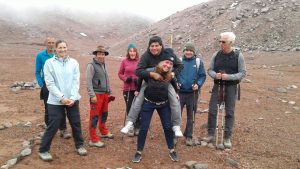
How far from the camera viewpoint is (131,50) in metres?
8.36

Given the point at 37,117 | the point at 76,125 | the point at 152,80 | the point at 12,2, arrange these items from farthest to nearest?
the point at 12,2, the point at 37,117, the point at 76,125, the point at 152,80

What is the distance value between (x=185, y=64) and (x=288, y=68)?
18.4 m

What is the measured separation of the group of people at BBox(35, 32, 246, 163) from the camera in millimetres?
6828

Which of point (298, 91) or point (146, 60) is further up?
point (146, 60)

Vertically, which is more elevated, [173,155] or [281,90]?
[281,90]

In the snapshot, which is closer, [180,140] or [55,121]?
[55,121]

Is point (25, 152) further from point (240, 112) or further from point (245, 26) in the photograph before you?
point (245, 26)

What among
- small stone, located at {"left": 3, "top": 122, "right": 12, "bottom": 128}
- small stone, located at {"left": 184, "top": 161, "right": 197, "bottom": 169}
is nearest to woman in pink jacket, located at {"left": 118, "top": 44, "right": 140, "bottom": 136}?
small stone, located at {"left": 184, "top": 161, "right": 197, "bottom": 169}

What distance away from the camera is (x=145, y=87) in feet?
22.9

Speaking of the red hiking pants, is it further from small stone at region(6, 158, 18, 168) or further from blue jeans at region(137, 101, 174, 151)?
small stone at region(6, 158, 18, 168)

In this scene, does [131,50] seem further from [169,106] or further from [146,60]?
[169,106]

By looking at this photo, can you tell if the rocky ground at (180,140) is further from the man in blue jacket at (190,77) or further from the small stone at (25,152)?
the man in blue jacket at (190,77)

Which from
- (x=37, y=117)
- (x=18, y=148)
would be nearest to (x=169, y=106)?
(x=18, y=148)

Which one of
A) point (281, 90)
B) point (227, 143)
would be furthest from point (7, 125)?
point (281, 90)
